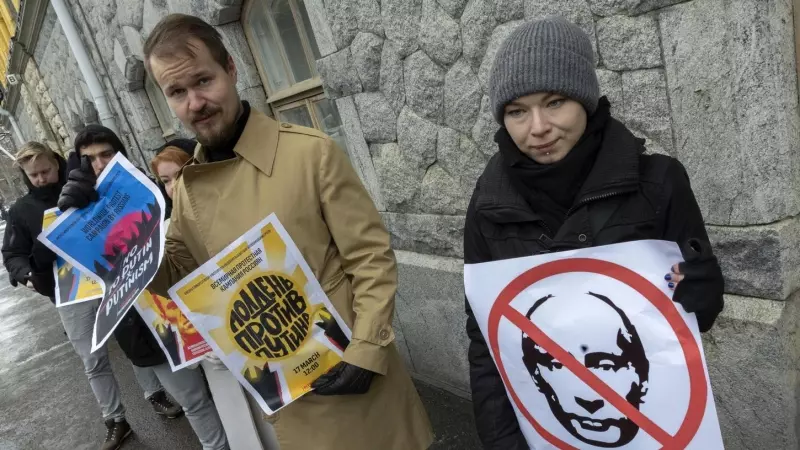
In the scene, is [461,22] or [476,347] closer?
[476,347]

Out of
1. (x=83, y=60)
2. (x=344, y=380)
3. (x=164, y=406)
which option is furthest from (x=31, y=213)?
(x=83, y=60)

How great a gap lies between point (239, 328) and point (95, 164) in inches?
68.4

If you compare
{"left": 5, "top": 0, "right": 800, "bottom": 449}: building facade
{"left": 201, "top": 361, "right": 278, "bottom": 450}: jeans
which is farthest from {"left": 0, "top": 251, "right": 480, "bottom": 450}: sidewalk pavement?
{"left": 201, "top": 361, "right": 278, "bottom": 450}: jeans

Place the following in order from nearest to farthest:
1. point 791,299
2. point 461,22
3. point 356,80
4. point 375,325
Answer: point 375,325 → point 791,299 → point 461,22 → point 356,80

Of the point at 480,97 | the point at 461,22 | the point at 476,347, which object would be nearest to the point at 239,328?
the point at 476,347

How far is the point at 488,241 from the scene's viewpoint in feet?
4.39

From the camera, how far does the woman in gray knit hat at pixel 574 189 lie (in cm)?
112

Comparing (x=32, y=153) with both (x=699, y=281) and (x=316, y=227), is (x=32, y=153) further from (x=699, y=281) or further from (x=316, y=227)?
(x=699, y=281)

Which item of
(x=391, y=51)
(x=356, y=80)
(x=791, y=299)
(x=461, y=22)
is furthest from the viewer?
(x=356, y=80)

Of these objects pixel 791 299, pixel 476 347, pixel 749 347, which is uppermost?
pixel 476 347

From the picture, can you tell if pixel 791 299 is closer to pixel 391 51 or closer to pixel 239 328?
pixel 239 328

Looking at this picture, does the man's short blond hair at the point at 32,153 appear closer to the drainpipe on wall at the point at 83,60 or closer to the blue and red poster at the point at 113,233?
the blue and red poster at the point at 113,233

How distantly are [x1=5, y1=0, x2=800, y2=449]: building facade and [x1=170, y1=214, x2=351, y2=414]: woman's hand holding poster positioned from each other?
1213mm

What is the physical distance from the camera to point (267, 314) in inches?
60.5
